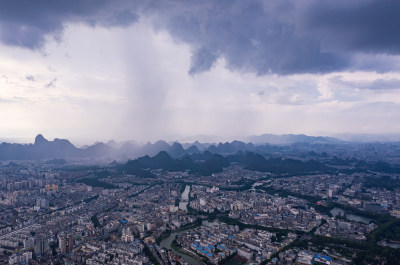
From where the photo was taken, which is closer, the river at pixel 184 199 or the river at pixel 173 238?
the river at pixel 173 238

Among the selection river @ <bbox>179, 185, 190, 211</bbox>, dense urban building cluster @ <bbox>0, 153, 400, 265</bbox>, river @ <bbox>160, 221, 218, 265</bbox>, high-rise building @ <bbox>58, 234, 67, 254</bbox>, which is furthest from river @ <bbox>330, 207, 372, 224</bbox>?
high-rise building @ <bbox>58, 234, 67, 254</bbox>

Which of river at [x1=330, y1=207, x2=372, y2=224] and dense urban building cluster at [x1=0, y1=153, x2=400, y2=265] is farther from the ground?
dense urban building cluster at [x1=0, y1=153, x2=400, y2=265]

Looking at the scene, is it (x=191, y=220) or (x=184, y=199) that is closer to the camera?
(x=191, y=220)

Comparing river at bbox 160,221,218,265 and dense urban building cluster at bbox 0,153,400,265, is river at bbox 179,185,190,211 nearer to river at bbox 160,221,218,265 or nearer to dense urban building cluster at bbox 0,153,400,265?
dense urban building cluster at bbox 0,153,400,265

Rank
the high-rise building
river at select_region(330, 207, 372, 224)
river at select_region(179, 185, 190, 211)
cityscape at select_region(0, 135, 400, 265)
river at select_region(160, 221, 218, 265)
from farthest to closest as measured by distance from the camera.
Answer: river at select_region(179, 185, 190, 211) → river at select_region(330, 207, 372, 224) → the high-rise building → cityscape at select_region(0, 135, 400, 265) → river at select_region(160, 221, 218, 265)

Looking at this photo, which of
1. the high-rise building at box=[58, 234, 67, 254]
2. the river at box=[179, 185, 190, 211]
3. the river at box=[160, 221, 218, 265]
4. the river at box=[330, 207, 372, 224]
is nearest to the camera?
the river at box=[160, 221, 218, 265]

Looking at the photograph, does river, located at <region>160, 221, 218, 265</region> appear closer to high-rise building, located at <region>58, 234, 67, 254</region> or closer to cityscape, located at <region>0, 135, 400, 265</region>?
cityscape, located at <region>0, 135, 400, 265</region>

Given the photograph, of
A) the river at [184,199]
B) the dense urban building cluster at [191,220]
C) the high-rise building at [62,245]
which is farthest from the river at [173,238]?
the high-rise building at [62,245]

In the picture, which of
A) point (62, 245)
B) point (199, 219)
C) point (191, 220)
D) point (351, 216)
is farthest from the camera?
point (351, 216)

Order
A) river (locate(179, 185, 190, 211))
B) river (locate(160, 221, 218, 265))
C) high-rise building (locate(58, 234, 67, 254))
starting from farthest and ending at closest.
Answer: river (locate(179, 185, 190, 211))
high-rise building (locate(58, 234, 67, 254))
river (locate(160, 221, 218, 265))

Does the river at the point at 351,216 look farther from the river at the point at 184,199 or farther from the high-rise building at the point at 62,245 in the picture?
the high-rise building at the point at 62,245

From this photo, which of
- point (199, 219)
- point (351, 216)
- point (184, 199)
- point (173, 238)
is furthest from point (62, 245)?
point (351, 216)

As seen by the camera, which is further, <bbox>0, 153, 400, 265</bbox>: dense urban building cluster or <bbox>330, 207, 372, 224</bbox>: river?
<bbox>330, 207, 372, 224</bbox>: river

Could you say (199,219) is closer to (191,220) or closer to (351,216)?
(191,220)
